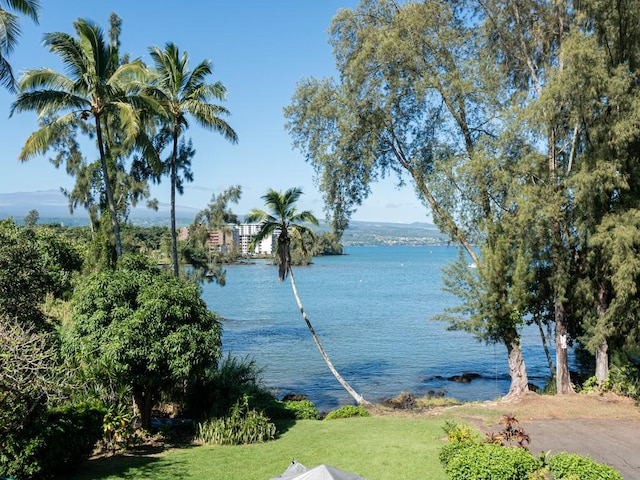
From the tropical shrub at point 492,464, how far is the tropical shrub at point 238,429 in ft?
19.1

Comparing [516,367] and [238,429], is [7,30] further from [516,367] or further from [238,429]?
[516,367]

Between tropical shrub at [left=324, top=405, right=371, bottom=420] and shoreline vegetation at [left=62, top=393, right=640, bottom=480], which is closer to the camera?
shoreline vegetation at [left=62, top=393, right=640, bottom=480]

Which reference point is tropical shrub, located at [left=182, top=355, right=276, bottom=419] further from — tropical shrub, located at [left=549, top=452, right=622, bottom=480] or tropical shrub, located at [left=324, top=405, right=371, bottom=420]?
tropical shrub, located at [left=549, top=452, right=622, bottom=480]

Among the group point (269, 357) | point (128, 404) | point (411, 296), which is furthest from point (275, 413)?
point (411, 296)

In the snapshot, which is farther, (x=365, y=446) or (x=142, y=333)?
(x=365, y=446)

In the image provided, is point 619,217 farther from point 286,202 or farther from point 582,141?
point 286,202

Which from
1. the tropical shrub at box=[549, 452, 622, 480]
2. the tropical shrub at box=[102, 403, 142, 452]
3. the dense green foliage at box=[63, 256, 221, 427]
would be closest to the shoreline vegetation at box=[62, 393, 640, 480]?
the tropical shrub at box=[102, 403, 142, 452]

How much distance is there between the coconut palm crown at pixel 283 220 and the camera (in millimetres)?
21266

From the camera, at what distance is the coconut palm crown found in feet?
69.8

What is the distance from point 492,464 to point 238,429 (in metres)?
6.85

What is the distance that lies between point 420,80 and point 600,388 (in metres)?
12.4

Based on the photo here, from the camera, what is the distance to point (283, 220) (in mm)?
21516

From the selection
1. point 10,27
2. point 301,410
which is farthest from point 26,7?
point 301,410

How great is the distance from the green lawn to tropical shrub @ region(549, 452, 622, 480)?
213 centimetres
